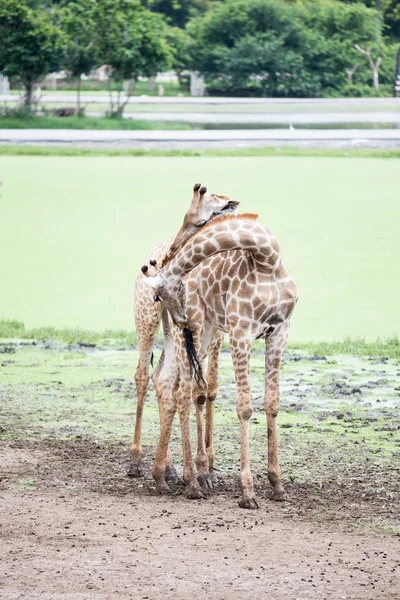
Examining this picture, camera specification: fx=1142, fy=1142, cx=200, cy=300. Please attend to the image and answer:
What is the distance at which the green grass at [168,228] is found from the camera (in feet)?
37.9

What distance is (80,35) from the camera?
105ft

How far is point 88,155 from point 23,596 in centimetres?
2066

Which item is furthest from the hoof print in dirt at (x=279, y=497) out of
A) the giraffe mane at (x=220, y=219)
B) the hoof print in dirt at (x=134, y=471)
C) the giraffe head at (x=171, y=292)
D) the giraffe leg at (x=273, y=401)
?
the giraffe mane at (x=220, y=219)

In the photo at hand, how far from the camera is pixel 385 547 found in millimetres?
5332

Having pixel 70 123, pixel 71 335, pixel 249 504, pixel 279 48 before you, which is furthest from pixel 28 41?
pixel 249 504

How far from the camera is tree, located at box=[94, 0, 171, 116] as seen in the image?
31.5 meters

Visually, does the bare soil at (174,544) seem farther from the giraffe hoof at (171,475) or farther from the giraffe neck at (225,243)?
the giraffe neck at (225,243)

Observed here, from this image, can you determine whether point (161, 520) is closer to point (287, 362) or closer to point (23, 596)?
point (23, 596)

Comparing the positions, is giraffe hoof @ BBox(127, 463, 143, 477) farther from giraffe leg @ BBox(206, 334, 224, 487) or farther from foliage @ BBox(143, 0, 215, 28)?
foliage @ BBox(143, 0, 215, 28)

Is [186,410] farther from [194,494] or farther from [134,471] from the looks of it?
[134,471]

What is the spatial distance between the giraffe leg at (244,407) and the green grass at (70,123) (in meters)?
24.6

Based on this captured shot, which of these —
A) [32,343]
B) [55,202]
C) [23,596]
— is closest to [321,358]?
[32,343]

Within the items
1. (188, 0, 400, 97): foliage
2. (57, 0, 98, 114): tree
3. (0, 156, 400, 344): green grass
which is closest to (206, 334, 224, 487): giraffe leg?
(0, 156, 400, 344): green grass

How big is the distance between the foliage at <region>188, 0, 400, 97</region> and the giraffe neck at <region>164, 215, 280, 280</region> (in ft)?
113
